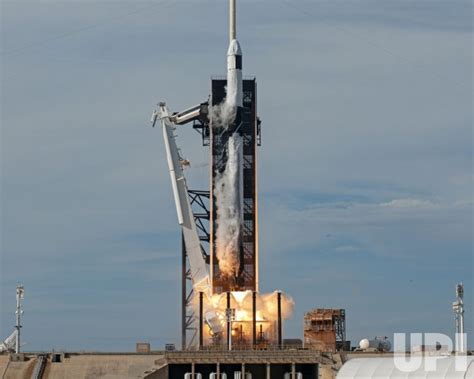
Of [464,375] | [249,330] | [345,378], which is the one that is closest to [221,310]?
[249,330]

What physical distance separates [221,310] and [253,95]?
24846 mm

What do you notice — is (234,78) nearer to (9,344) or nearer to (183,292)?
(183,292)

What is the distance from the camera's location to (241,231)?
148500mm

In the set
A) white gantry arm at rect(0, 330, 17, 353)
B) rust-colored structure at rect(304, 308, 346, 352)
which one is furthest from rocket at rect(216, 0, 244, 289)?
white gantry arm at rect(0, 330, 17, 353)

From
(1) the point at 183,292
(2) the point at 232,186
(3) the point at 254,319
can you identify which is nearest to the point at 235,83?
(2) the point at 232,186

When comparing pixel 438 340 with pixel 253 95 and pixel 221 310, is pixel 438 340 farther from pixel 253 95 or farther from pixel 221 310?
pixel 253 95

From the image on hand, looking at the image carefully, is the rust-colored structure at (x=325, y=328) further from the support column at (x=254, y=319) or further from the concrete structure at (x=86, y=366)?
the concrete structure at (x=86, y=366)

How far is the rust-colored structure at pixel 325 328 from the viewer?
147250mm

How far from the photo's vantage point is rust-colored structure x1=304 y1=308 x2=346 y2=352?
5797 inches

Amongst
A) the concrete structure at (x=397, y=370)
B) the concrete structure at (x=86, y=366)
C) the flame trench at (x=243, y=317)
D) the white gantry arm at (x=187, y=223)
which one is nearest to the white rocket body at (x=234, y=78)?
the white gantry arm at (x=187, y=223)
